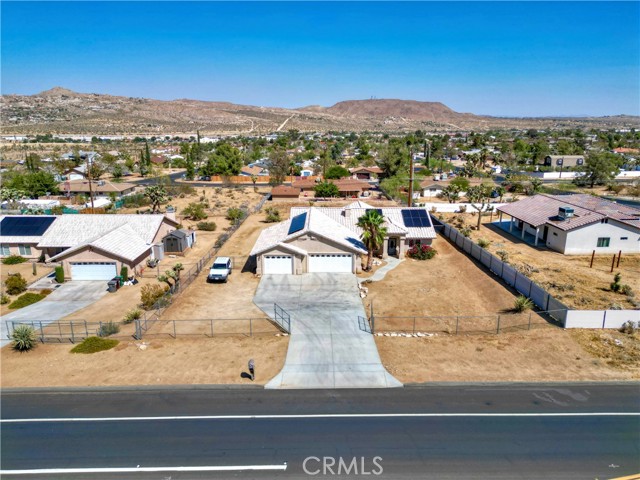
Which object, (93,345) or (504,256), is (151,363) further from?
(504,256)

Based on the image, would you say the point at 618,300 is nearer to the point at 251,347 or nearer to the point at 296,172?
the point at 251,347

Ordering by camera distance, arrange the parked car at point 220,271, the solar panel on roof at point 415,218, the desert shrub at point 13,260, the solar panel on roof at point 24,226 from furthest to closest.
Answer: the solar panel on roof at point 415,218 → the solar panel on roof at point 24,226 → the desert shrub at point 13,260 → the parked car at point 220,271

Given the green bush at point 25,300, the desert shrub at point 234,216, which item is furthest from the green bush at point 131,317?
the desert shrub at point 234,216

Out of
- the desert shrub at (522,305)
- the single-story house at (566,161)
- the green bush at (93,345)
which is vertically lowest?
the green bush at (93,345)

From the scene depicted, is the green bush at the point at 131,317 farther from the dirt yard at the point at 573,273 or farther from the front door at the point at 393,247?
the dirt yard at the point at 573,273

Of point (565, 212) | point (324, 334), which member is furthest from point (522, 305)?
point (565, 212)

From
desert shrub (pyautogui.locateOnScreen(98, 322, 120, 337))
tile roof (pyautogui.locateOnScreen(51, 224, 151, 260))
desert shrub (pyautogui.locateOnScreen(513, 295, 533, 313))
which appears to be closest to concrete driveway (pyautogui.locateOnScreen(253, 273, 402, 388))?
desert shrub (pyautogui.locateOnScreen(98, 322, 120, 337))

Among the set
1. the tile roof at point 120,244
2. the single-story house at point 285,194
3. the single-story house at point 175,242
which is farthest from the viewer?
the single-story house at point 285,194

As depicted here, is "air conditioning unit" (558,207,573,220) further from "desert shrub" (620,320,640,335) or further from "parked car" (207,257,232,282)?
"parked car" (207,257,232,282)
